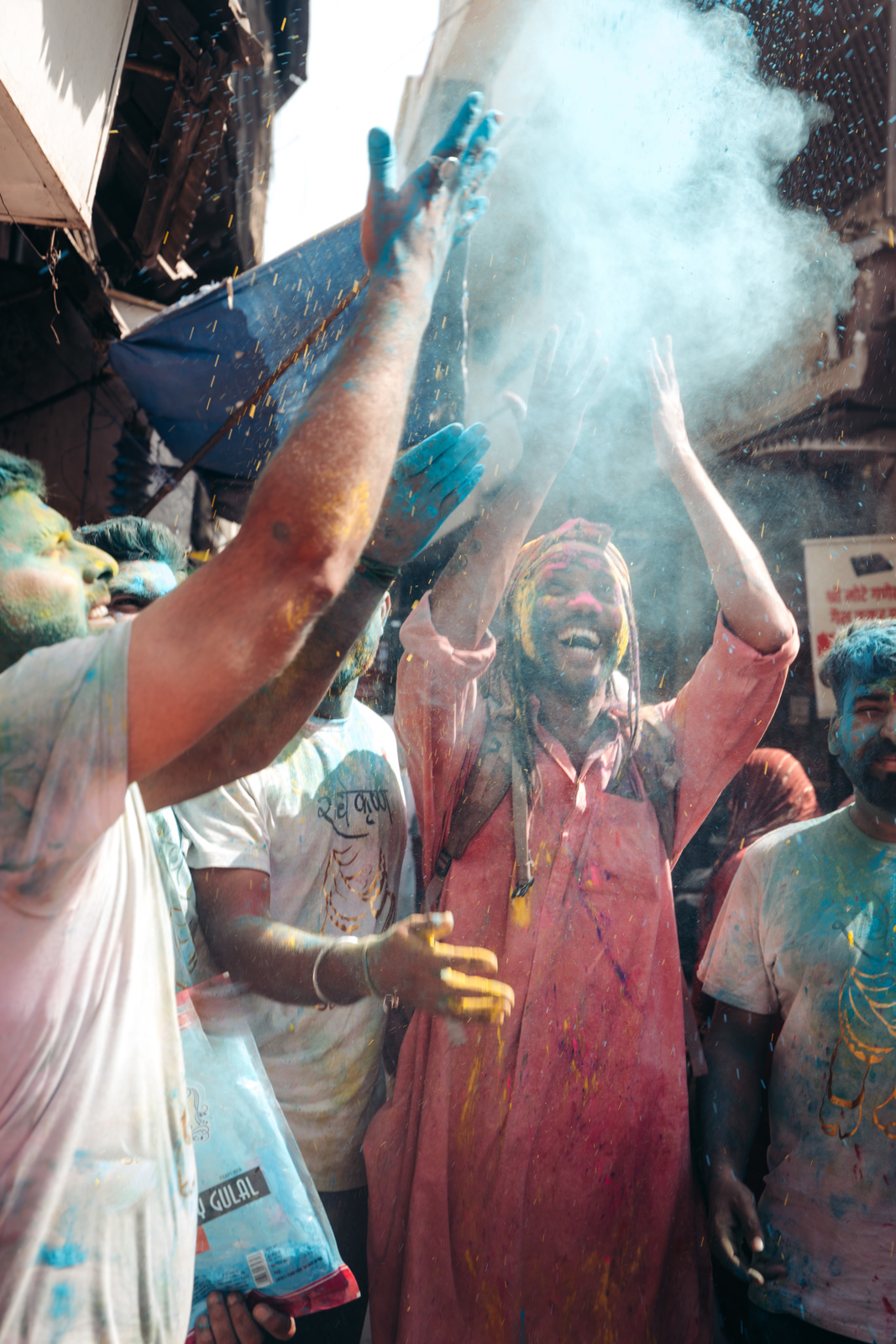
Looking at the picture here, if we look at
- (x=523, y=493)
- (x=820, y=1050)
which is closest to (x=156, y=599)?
(x=523, y=493)

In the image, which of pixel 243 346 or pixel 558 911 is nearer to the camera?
pixel 558 911

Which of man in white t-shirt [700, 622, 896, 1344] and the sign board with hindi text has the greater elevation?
the sign board with hindi text

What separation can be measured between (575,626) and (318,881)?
97 centimetres

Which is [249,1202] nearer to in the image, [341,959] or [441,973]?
[341,959]

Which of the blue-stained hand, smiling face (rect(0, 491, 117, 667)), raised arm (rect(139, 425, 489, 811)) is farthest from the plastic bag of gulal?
the blue-stained hand

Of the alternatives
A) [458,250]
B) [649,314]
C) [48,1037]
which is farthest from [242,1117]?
[649,314]

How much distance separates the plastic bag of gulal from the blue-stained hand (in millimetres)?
1063

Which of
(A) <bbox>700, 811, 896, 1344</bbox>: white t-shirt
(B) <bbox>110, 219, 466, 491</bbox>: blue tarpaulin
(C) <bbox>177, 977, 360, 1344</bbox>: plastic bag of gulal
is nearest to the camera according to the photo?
(C) <bbox>177, 977, 360, 1344</bbox>: plastic bag of gulal

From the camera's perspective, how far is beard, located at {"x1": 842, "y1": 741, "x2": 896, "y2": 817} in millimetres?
1937

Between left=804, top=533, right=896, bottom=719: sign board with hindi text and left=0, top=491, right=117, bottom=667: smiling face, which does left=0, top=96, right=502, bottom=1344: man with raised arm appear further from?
left=804, top=533, right=896, bottom=719: sign board with hindi text

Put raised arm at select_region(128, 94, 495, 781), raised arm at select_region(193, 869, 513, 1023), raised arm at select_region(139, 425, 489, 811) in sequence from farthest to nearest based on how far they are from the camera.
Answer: raised arm at select_region(193, 869, 513, 1023) < raised arm at select_region(139, 425, 489, 811) < raised arm at select_region(128, 94, 495, 781)

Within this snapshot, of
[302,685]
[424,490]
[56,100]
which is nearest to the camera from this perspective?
[302,685]

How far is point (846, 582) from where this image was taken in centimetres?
385

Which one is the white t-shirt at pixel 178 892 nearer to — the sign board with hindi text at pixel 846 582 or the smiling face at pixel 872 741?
the smiling face at pixel 872 741
